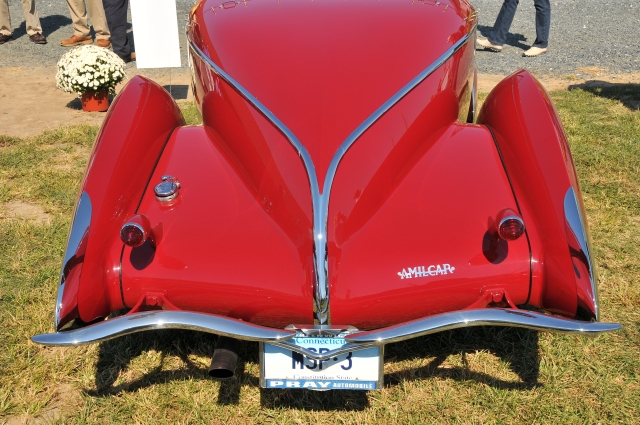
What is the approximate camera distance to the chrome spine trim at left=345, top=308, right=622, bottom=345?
2.04m

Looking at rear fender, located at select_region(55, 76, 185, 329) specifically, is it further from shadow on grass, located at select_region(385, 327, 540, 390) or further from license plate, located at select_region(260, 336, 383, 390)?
shadow on grass, located at select_region(385, 327, 540, 390)

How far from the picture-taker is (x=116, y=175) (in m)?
2.64

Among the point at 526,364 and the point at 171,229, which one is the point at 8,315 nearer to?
the point at 171,229

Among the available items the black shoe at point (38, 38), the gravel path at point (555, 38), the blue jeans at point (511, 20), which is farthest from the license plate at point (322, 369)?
the black shoe at point (38, 38)

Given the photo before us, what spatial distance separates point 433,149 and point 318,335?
107 centimetres

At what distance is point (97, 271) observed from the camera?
2346 millimetres

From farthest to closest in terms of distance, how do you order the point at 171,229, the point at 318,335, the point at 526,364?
the point at 526,364
the point at 171,229
the point at 318,335

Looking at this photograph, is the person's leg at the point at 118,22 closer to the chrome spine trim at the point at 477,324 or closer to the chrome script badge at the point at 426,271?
the chrome script badge at the point at 426,271

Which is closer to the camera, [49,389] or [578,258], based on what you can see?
[578,258]

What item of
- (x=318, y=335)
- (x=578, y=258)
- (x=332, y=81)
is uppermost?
(x=332, y=81)

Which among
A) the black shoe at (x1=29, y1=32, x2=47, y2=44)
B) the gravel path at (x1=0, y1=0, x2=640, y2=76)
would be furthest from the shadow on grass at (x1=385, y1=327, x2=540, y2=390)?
the black shoe at (x1=29, y1=32, x2=47, y2=44)

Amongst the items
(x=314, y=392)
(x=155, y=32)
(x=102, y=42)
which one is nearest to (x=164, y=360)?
(x=314, y=392)

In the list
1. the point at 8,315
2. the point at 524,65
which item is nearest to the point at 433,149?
the point at 8,315

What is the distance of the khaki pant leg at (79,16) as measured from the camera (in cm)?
868
